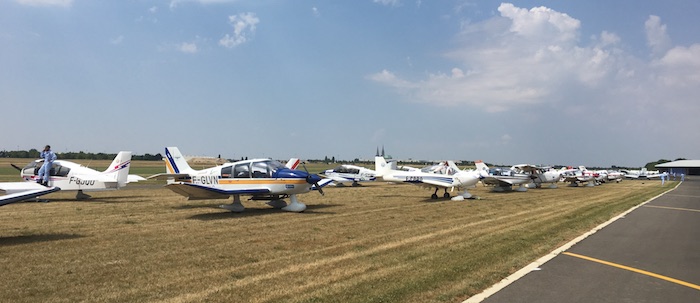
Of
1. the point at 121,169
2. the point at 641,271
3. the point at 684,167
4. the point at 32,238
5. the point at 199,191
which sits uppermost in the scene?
the point at 684,167

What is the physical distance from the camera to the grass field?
18.0 ft

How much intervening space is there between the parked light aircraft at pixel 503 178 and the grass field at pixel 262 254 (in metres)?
16.8

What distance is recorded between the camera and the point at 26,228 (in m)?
10.7

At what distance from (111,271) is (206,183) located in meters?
9.06

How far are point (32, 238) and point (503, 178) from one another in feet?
95.9

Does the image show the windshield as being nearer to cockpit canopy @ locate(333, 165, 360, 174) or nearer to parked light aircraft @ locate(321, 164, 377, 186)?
parked light aircraft @ locate(321, 164, 377, 186)

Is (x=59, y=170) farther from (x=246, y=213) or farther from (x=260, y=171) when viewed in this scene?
(x=260, y=171)

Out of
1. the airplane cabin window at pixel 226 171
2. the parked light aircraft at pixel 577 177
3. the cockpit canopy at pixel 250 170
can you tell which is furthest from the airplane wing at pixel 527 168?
the airplane cabin window at pixel 226 171

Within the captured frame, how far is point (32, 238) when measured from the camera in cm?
941

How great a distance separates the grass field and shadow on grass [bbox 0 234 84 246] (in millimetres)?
38

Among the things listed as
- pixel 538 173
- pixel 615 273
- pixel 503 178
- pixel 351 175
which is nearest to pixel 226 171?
pixel 615 273

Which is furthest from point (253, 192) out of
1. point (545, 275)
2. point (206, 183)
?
point (545, 275)

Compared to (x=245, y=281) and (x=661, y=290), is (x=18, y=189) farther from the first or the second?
(x=661, y=290)

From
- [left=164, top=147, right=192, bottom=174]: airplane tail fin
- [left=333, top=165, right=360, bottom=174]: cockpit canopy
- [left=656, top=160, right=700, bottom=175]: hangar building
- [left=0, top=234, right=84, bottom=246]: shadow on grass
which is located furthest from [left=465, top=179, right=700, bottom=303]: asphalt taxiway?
[left=656, top=160, right=700, bottom=175]: hangar building
